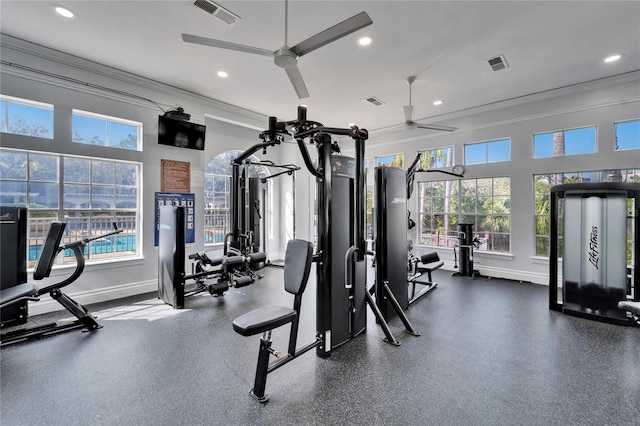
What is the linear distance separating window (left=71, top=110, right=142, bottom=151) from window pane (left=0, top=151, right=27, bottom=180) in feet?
2.07

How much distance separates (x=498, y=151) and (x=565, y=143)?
1.06m

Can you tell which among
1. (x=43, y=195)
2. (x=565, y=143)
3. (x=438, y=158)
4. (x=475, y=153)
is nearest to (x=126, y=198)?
(x=43, y=195)

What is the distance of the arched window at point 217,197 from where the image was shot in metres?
6.28

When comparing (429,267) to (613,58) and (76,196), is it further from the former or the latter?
(76,196)

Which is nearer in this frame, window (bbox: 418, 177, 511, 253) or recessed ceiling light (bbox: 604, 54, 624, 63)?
recessed ceiling light (bbox: 604, 54, 624, 63)

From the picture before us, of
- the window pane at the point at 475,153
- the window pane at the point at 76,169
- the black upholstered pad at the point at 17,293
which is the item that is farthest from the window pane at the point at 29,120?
the window pane at the point at 475,153

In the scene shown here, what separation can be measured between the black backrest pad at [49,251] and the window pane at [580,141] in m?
7.76

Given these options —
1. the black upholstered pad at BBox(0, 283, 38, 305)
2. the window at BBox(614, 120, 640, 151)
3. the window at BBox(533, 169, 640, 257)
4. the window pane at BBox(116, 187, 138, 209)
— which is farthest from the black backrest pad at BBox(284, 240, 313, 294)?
the window at BBox(614, 120, 640, 151)

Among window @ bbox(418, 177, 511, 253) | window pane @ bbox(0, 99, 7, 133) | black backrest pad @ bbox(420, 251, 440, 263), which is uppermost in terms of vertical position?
window pane @ bbox(0, 99, 7, 133)

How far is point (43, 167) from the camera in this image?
392cm

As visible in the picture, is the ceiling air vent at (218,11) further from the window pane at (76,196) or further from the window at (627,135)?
the window at (627,135)

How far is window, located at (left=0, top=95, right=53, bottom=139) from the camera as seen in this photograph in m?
3.66

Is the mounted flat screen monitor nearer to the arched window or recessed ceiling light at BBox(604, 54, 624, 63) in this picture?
the arched window

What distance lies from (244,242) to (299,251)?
3457mm
